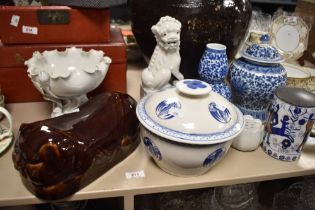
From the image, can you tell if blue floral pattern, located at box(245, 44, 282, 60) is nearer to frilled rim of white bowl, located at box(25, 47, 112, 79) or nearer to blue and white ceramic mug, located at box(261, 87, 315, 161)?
blue and white ceramic mug, located at box(261, 87, 315, 161)

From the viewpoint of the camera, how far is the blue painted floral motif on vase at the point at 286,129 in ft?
1.72

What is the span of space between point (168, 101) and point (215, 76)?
147 millimetres

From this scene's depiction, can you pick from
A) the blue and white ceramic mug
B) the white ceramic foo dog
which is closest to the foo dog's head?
the white ceramic foo dog

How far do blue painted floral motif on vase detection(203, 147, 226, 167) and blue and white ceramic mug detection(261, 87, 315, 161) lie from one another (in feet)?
0.43

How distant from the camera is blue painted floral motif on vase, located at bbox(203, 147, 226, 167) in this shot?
0.49m

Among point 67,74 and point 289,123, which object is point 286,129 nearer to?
point 289,123

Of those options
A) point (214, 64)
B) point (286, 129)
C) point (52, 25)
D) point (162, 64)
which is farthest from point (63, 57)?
point (286, 129)

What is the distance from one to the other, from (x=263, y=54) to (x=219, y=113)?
0.20 m

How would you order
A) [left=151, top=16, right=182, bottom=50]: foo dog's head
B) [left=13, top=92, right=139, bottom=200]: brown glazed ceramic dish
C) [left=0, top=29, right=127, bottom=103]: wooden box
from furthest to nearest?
[left=0, top=29, right=127, bottom=103]: wooden box
[left=151, top=16, right=182, bottom=50]: foo dog's head
[left=13, top=92, right=139, bottom=200]: brown glazed ceramic dish

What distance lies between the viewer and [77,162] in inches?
18.3

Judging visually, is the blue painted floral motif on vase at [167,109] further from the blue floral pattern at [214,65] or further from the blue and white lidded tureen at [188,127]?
the blue floral pattern at [214,65]

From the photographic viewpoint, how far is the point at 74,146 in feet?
1.53

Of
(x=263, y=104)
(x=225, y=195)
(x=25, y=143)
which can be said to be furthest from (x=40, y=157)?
(x=225, y=195)

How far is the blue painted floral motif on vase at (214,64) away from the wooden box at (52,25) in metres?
0.24
